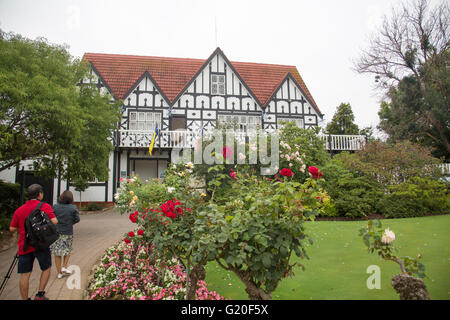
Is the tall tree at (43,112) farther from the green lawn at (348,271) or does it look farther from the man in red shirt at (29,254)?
the green lawn at (348,271)

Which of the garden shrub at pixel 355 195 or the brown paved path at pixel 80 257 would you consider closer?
the brown paved path at pixel 80 257

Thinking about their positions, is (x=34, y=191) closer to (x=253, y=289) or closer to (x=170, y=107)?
(x=253, y=289)

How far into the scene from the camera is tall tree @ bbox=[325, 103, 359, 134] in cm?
2759

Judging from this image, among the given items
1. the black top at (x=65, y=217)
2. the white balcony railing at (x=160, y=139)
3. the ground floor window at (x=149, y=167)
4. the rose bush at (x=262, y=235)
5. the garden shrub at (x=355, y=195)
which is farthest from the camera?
the ground floor window at (x=149, y=167)

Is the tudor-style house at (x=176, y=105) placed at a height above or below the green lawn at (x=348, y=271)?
above

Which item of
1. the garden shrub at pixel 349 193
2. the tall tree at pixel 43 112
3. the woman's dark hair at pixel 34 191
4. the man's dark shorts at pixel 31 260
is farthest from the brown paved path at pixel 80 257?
the garden shrub at pixel 349 193

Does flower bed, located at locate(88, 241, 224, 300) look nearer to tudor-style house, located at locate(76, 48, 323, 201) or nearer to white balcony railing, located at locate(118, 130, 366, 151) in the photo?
white balcony railing, located at locate(118, 130, 366, 151)

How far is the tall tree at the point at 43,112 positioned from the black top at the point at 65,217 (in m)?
2.64

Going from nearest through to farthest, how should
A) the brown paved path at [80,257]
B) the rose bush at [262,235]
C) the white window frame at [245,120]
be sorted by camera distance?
the rose bush at [262,235] < the brown paved path at [80,257] < the white window frame at [245,120]

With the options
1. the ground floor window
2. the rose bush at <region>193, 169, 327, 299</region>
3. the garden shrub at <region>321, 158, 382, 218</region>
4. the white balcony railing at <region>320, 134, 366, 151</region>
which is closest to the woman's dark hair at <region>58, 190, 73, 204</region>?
the rose bush at <region>193, 169, 327, 299</region>

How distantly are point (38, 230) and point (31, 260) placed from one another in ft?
1.68

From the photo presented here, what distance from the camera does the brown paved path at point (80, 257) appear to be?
4.42 metres

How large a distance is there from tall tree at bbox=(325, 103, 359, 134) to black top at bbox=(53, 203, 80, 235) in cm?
2669

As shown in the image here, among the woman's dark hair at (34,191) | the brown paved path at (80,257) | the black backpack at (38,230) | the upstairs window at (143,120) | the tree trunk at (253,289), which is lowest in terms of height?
the brown paved path at (80,257)
